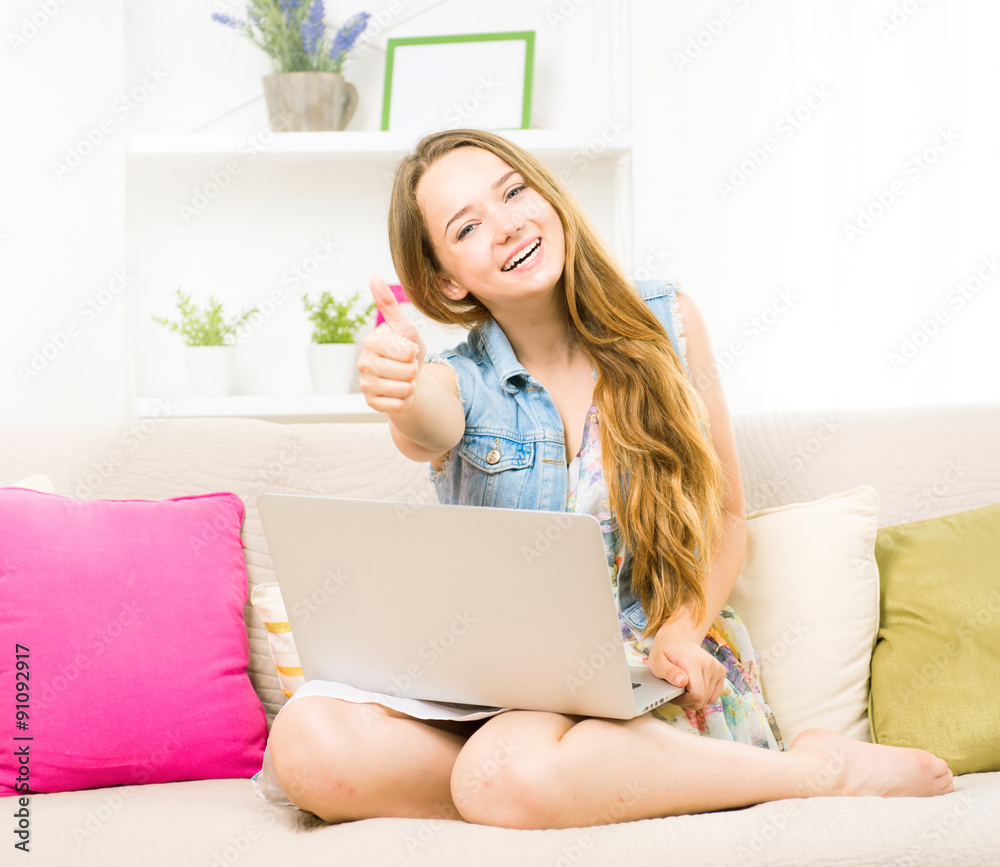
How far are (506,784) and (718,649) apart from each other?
0.39m

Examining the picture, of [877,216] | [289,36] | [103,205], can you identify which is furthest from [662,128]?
[103,205]

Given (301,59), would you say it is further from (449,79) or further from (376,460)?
(376,460)

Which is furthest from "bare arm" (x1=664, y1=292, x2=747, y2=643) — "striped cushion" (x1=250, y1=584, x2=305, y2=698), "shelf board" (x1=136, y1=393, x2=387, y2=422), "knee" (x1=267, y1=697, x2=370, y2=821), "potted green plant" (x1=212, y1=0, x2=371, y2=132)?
"potted green plant" (x1=212, y1=0, x2=371, y2=132)

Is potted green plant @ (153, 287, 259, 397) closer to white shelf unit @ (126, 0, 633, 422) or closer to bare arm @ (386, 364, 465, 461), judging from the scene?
white shelf unit @ (126, 0, 633, 422)

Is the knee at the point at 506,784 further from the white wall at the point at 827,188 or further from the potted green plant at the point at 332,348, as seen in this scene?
the white wall at the point at 827,188

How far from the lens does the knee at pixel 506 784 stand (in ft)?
3.00

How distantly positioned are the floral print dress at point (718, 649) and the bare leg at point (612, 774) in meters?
0.11

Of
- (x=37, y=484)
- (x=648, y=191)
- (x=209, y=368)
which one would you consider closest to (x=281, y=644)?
(x=37, y=484)

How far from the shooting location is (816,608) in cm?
129

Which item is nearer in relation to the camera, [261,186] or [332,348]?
[332,348]

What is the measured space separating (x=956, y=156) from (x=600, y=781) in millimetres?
1440

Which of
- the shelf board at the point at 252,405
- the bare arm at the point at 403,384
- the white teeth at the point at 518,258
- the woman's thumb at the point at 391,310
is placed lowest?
the shelf board at the point at 252,405

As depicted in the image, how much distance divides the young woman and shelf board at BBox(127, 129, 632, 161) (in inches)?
28.9

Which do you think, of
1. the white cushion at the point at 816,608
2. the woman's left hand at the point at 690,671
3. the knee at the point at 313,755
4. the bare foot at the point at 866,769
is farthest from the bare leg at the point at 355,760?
the white cushion at the point at 816,608
